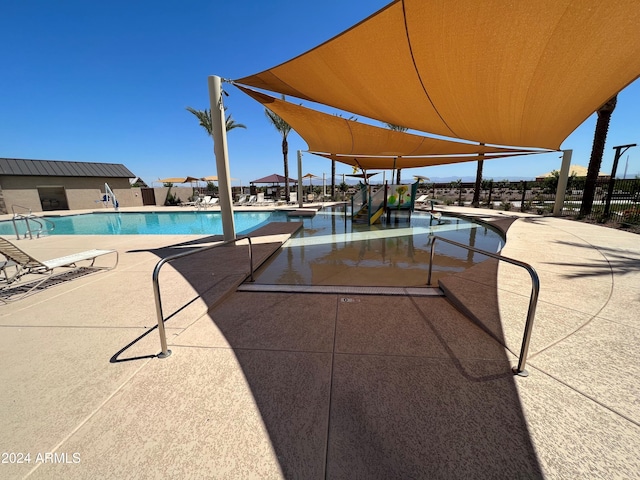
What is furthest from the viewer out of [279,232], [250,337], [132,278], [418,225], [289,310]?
[418,225]

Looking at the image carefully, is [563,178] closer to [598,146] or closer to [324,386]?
[598,146]

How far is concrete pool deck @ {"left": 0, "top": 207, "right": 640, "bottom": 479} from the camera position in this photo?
5.08 feet

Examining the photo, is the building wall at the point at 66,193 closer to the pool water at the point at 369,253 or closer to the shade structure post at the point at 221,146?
the pool water at the point at 369,253

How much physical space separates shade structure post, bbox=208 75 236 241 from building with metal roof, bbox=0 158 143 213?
849 inches

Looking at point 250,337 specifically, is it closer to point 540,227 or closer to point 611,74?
point 611,74

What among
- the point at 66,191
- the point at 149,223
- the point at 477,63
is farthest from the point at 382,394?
the point at 66,191

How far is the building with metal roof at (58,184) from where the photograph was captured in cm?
1886

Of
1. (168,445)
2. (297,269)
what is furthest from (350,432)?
(297,269)

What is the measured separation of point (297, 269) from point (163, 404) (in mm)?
3837

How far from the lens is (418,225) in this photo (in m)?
11.8

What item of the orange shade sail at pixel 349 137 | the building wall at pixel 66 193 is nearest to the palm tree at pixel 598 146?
the orange shade sail at pixel 349 137

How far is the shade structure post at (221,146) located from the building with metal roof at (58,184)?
849 inches

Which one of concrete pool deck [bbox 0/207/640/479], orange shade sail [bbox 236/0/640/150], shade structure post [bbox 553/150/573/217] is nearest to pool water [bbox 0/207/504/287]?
concrete pool deck [bbox 0/207/640/479]

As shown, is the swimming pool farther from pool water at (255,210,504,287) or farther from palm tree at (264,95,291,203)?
palm tree at (264,95,291,203)
